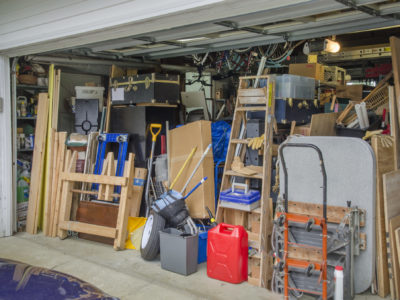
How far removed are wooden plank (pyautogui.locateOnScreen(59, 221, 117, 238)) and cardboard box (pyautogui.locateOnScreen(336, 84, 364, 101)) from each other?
12.8 ft

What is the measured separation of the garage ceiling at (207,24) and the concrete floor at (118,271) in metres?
2.57

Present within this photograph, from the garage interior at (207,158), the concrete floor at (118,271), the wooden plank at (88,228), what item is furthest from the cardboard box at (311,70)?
the wooden plank at (88,228)

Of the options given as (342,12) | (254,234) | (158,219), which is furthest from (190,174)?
(342,12)

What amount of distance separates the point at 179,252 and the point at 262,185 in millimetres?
1146

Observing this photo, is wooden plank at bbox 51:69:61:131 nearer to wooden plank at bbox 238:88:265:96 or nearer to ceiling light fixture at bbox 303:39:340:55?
wooden plank at bbox 238:88:265:96

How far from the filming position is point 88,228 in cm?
554

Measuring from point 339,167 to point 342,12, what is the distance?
5.13ft

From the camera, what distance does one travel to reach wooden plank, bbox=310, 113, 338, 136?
457 cm

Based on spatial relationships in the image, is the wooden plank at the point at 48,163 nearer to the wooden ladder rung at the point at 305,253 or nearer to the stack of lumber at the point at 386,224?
the wooden ladder rung at the point at 305,253

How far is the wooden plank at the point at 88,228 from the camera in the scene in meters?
5.36

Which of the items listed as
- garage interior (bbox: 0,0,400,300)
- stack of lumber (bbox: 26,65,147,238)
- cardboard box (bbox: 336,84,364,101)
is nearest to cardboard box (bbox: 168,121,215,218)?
garage interior (bbox: 0,0,400,300)

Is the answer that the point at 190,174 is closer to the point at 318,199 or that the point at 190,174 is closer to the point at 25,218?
the point at 318,199

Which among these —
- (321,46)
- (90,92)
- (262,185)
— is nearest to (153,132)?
(90,92)

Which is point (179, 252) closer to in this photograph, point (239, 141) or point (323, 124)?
point (239, 141)
